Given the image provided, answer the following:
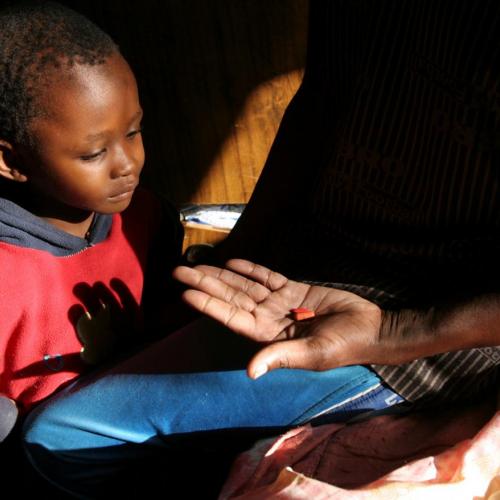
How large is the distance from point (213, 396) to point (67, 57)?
2.27 ft

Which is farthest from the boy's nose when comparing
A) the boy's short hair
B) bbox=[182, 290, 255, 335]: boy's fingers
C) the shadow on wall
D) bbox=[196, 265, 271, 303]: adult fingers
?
the shadow on wall

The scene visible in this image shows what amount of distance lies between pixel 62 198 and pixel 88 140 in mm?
162

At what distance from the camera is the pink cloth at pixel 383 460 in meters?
0.98

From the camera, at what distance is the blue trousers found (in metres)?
1.25

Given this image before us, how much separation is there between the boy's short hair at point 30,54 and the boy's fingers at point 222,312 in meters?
0.50

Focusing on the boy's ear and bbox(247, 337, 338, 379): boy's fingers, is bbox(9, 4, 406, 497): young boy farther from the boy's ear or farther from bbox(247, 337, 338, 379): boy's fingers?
bbox(247, 337, 338, 379): boy's fingers

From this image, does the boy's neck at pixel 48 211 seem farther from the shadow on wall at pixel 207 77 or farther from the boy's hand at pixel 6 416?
the shadow on wall at pixel 207 77

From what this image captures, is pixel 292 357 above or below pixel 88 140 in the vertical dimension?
below

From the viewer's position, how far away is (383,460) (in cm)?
114

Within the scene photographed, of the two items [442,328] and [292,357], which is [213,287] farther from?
[442,328]

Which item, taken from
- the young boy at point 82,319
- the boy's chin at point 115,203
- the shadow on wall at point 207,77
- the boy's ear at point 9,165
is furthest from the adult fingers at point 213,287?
the shadow on wall at point 207,77

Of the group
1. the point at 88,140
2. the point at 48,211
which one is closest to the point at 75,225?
the point at 48,211

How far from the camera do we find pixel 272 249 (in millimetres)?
1583

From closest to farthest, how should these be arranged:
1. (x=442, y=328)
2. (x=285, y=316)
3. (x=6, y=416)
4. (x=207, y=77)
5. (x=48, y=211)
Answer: (x=442, y=328) → (x=285, y=316) → (x=6, y=416) → (x=48, y=211) → (x=207, y=77)
